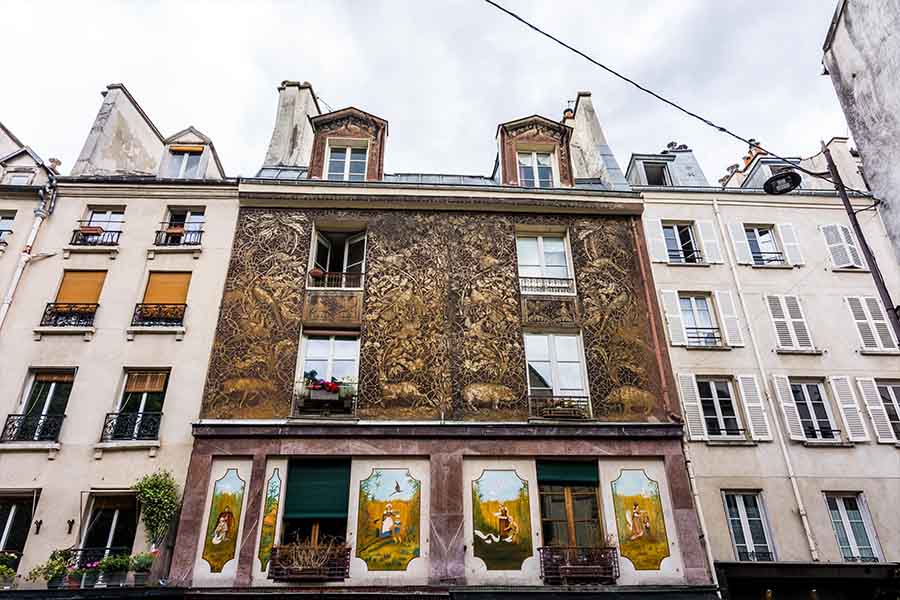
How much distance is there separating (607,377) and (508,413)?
247cm

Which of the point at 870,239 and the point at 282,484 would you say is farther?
the point at 870,239

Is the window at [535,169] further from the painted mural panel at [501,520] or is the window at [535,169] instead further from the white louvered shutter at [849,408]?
the white louvered shutter at [849,408]

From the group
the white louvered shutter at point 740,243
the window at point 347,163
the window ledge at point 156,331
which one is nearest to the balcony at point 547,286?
the white louvered shutter at point 740,243

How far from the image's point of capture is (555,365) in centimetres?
1506

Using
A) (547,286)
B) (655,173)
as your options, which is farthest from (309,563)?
(655,173)

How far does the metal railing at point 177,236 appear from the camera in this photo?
641 inches

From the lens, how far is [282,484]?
43.3 feet

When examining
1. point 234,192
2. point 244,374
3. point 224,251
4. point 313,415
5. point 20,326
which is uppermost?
point 234,192

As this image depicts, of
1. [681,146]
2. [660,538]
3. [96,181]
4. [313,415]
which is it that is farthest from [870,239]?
[96,181]

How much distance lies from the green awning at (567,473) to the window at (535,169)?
25.6ft

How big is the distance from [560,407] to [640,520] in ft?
9.06

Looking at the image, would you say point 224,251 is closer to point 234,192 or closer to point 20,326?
point 234,192

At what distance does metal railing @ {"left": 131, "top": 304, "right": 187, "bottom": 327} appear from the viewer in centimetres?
1498

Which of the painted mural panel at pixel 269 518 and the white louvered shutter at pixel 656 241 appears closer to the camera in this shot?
the painted mural panel at pixel 269 518
